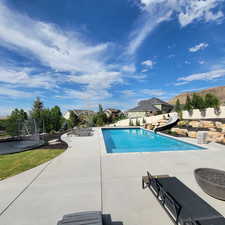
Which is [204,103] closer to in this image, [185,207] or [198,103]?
[198,103]

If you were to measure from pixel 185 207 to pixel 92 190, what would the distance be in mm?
2239

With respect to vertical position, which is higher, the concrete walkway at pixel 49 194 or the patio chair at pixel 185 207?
the patio chair at pixel 185 207

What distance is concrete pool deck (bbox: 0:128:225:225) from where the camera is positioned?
2641 mm

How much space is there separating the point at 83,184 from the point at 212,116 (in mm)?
17332

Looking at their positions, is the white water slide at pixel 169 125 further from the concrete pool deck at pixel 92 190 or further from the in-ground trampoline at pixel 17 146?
the in-ground trampoline at pixel 17 146

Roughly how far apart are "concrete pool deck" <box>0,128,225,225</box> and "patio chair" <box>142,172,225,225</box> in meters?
0.25

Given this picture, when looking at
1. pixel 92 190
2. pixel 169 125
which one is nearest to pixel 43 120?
pixel 92 190

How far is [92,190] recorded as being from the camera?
3506 millimetres

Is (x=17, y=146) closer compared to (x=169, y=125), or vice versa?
(x=17, y=146)

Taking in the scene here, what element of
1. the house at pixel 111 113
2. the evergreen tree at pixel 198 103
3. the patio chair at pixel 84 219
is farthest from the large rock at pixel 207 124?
the house at pixel 111 113

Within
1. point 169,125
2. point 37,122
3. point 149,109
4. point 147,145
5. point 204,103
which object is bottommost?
point 147,145

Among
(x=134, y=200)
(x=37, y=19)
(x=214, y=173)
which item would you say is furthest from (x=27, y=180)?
(x=37, y=19)

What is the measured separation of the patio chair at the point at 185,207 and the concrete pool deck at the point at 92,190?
0.25m

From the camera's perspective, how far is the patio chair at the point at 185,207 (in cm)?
209
